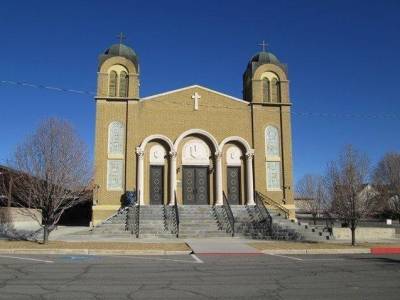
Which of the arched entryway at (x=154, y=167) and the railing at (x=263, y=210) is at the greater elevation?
the arched entryway at (x=154, y=167)

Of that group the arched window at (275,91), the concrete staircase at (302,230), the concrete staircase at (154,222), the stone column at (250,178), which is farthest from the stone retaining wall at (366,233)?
the concrete staircase at (154,222)

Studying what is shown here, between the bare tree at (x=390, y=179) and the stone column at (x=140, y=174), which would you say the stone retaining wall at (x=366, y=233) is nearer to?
the stone column at (x=140, y=174)

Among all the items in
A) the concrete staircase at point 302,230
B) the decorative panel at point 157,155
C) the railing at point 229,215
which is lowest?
the concrete staircase at point 302,230

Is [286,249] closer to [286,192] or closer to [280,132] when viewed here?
[286,192]

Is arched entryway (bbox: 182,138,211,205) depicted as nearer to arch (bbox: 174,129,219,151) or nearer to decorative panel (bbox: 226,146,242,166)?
arch (bbox: 174,129,219,151)

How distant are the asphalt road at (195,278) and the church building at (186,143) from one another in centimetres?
1322

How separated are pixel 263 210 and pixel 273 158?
4.17m

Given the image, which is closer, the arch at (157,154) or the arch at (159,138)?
the arch at (159,138)

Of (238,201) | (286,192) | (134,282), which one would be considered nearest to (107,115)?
(238,201)

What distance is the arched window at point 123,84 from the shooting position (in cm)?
2858

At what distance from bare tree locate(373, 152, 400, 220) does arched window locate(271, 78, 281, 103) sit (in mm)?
23357

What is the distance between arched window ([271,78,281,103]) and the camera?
30.1 m

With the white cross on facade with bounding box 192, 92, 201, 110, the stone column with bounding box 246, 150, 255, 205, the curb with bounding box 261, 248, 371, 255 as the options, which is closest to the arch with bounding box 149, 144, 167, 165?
the white cross on facade with bounding box 192, 92, 201, 110

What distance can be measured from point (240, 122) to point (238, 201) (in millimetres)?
4938
